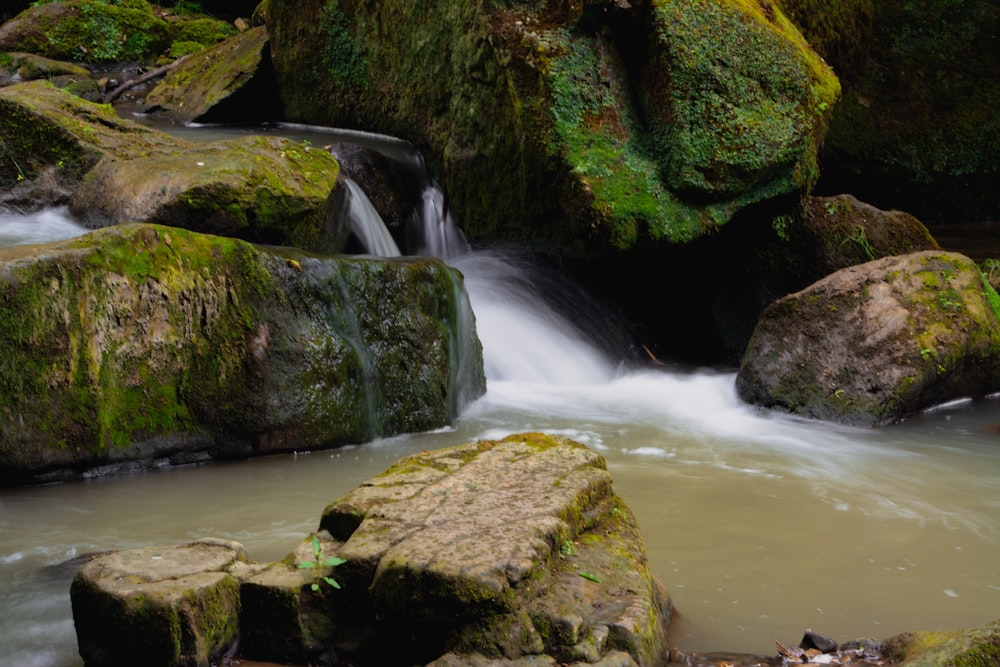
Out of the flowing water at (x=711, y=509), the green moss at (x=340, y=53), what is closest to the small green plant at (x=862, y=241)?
the flowing water at (x=711, y=509)

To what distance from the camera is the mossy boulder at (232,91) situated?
11.1 metres

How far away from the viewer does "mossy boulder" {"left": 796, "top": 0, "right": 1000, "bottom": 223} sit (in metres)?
11.2

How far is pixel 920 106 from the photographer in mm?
11234

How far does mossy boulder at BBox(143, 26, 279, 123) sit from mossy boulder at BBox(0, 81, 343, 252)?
3490 mm

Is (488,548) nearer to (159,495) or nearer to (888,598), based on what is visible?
(888,598)

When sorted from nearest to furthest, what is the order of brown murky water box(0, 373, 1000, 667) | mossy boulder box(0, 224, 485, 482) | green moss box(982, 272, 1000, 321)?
brown murky water box(0, 373, 1000, 667)
mossy boulder box(0, 224, 485, 482)
green moss box(982, 272, 1000, 321)

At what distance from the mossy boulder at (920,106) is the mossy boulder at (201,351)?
665 cm

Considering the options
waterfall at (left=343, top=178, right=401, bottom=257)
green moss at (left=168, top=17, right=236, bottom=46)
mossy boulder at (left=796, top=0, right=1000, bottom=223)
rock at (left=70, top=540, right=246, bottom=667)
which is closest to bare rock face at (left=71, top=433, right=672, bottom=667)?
rock at (left=70, top=540, right=246, bottom=667)

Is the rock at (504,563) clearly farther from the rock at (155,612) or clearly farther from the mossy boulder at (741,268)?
the mossy boulder at (741,268)

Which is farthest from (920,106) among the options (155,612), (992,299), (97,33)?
(97,33)

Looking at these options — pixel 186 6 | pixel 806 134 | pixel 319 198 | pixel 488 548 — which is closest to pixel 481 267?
pixel 319 198

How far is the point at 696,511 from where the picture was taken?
4609 millimetres

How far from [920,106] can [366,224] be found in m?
6.83

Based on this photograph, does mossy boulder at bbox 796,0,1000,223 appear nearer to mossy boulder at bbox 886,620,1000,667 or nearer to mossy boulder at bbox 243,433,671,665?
mossy boulder at bbox 243,433,671,665
